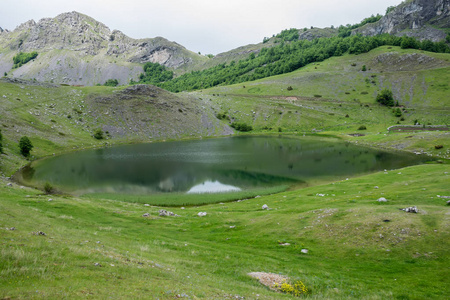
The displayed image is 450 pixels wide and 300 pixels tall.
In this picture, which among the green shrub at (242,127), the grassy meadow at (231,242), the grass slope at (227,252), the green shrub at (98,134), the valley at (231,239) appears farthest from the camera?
the green shrub at (242,127)

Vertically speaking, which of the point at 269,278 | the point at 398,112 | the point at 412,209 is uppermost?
the point at 398,112

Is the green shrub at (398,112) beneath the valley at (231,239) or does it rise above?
above

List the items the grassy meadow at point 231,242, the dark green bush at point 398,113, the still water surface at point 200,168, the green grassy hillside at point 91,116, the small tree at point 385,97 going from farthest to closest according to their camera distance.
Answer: the small tree at point 385,97 → the dark green bush at point 398,113 → the green grassy hillside at point 91,116 → the still water surface at point 200,168 → the grassy meadow at point 231,242

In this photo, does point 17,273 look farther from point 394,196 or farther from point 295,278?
point 394,196

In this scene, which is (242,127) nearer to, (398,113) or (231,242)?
(398,113)

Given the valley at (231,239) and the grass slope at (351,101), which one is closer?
the valley at (231,239)

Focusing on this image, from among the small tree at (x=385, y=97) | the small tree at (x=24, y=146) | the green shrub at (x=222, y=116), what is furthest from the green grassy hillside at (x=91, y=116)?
the small tree at (x=385, y=97)

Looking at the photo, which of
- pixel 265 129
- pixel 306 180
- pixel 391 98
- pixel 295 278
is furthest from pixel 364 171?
pixel 391 98

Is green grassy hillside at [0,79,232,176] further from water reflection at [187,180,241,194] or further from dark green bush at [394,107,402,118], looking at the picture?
dark green bush at [394,107,402,118]

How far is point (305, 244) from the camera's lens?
22.6 meters

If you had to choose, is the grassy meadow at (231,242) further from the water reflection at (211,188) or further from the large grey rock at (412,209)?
the water reflection at (211,188)

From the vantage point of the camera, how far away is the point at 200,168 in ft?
220

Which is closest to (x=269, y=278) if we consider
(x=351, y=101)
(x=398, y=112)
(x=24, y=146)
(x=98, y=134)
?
(x=24, y=146)

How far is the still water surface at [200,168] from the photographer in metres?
55.4
